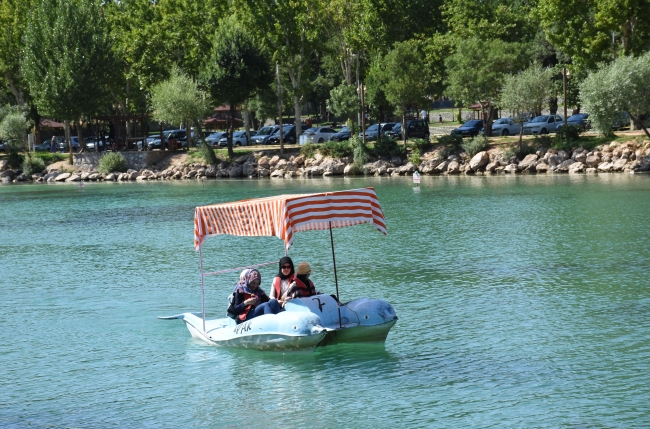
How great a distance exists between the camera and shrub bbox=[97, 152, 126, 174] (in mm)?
87250

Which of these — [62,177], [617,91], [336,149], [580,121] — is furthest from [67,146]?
[617,91]

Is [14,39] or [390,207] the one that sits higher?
[14,39]

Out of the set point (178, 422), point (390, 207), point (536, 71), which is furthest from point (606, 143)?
point (178, 422)

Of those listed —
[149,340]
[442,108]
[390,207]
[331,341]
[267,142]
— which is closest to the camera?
[331,341]

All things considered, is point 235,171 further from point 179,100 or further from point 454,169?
point 454,169

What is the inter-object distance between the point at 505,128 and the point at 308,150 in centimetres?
1778

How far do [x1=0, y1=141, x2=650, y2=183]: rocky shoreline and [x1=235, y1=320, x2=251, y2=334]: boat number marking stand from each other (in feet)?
161

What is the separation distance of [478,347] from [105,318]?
10138 mm

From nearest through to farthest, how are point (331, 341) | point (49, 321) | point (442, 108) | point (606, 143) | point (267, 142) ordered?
point (331, 341) → point (49, 321) → point (606, 143) → point (267, 142) → point (442, 108)

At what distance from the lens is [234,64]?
78.8m

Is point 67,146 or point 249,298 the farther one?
point 67,146

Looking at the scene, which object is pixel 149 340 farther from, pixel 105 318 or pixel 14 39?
pixel 14 39

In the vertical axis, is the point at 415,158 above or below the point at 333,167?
above

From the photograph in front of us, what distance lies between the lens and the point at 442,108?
130625 mm
